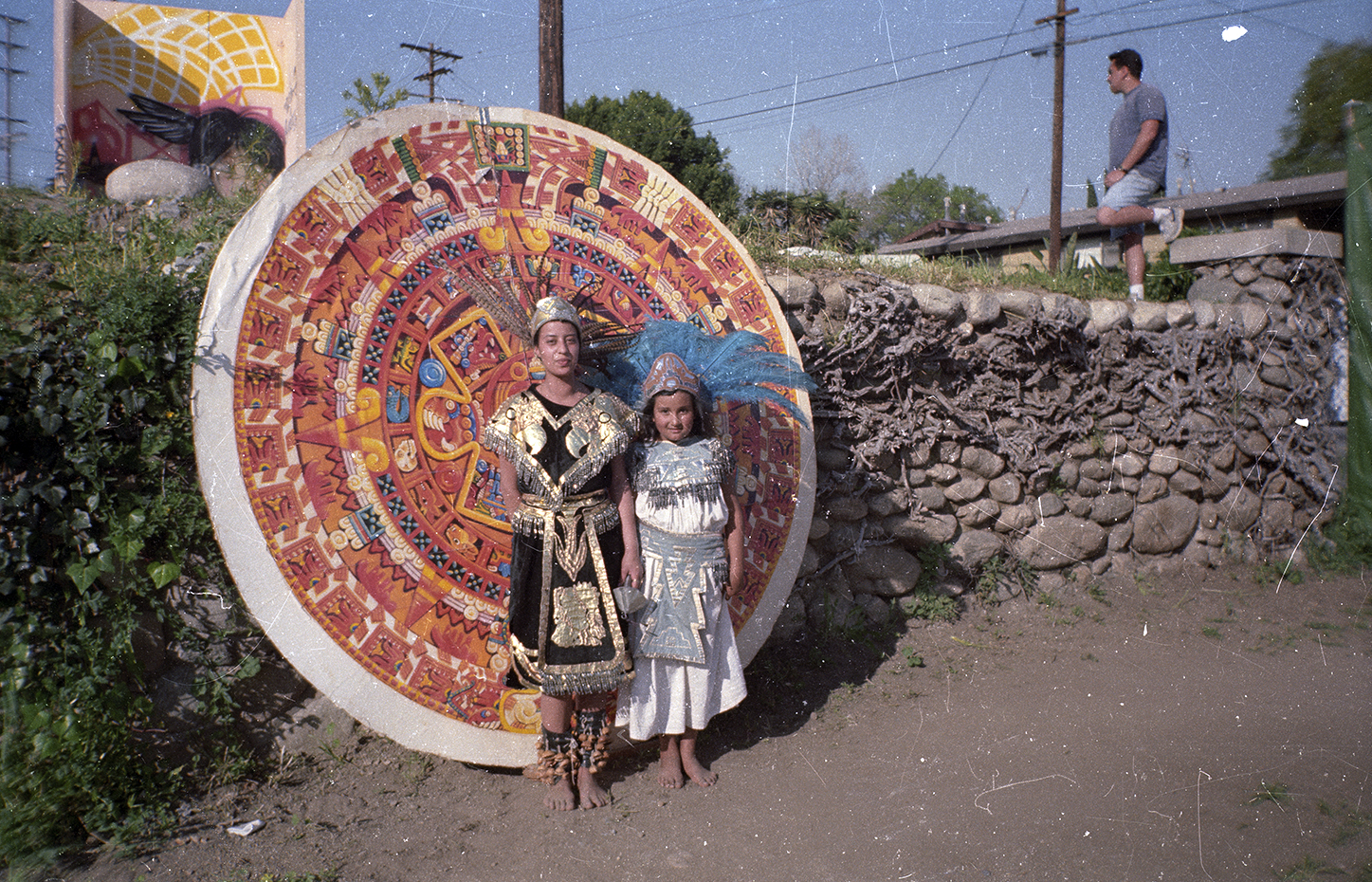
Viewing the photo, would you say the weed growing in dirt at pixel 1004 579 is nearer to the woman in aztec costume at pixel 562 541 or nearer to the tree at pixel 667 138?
the woman in aztec costume at pixel 562 541

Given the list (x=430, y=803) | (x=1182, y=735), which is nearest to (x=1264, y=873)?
(x=1182, y=735)

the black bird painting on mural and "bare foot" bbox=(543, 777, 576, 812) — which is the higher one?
the black bird painting on mural

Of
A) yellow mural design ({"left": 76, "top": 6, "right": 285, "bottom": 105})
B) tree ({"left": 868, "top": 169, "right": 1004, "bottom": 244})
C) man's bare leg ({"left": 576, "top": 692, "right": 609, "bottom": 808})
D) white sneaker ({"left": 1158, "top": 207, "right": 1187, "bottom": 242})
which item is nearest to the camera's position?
man's bare leg ({"left": 576, "top": 692, "right": 609, "bottom": 808})

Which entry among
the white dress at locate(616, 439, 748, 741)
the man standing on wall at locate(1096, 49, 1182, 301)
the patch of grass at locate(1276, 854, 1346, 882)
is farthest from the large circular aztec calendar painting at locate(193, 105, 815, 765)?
the man standing on wall at locate(1096, 49, 1182, 301)

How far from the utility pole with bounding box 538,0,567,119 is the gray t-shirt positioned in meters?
3.96

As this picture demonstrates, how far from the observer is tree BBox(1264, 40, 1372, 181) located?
12.3 ft

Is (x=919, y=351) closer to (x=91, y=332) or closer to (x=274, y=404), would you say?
(x=274, y=404)

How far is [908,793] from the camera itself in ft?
10.2

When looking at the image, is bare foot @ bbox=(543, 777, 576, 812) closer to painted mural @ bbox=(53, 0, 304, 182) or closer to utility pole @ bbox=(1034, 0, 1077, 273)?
painted mural @ bbox=(53, 0, 304, 182)

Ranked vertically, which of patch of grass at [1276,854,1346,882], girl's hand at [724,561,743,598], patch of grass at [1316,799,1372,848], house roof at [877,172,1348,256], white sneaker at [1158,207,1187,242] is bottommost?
patch of grass at [1276,854,1346,882]

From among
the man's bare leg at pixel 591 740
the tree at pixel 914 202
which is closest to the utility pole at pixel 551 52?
the man's bare leg at pixel 591 740

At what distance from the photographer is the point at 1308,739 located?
346cm

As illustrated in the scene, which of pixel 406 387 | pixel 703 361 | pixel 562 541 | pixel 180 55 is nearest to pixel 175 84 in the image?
pixel 180 55

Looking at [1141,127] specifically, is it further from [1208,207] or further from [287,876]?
[1208,207]
